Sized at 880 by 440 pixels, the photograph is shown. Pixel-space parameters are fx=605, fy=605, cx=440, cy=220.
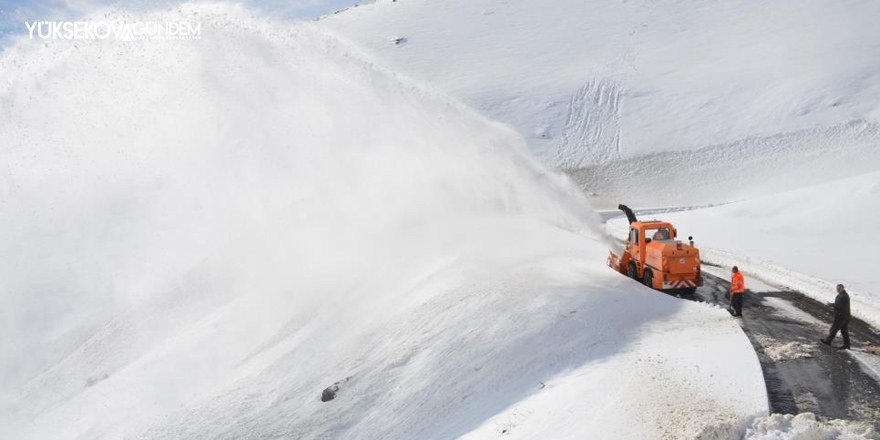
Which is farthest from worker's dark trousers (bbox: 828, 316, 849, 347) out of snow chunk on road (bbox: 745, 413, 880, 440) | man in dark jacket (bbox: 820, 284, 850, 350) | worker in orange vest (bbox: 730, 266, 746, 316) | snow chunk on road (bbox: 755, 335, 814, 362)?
snow chunk on road (bbox: 745, 413, 880, 440)

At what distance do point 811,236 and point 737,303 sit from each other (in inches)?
514

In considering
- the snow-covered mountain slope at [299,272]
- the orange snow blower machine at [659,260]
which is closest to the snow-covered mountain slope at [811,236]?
the orange snow blower machine at [659,260]

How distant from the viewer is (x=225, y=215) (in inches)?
1128

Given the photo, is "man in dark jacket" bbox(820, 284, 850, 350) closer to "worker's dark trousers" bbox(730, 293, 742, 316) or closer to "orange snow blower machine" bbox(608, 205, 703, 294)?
"worker's dark trousers" bbox(730, 293, 742, 316)

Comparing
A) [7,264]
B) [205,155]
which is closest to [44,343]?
[7,264]

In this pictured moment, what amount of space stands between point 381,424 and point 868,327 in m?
11.1

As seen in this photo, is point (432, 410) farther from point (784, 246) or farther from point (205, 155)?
point (205, 155)

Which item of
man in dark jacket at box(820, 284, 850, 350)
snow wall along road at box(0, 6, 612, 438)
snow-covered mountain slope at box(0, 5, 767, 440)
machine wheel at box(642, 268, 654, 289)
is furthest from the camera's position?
machine wheel at box(642, 268, 654, 289)

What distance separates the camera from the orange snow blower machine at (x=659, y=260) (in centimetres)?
1574

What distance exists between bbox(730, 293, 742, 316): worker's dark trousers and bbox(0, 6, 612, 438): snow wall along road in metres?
5.55

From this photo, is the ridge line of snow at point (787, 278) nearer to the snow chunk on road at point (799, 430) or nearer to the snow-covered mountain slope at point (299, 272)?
the snow-covered mountain slope at point (299, 272)

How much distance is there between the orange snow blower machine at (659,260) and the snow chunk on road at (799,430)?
799cm

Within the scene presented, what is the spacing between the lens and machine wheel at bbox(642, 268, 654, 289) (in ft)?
53.7

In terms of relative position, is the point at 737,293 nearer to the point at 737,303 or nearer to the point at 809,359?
the point at 737,303
